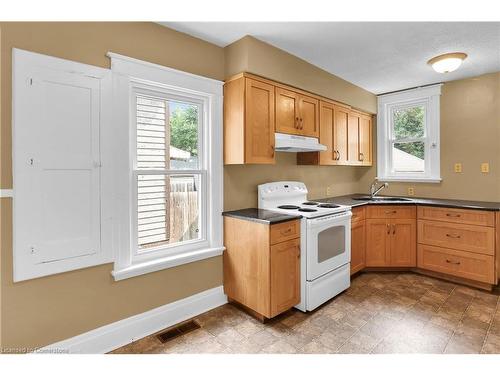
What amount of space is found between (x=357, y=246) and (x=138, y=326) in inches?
99.0

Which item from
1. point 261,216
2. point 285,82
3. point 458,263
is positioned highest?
point 285,82

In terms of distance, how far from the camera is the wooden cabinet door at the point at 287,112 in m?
2.69

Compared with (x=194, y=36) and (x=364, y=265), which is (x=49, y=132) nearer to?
(x=194, y=36)

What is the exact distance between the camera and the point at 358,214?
329 cm

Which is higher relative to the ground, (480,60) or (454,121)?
(480,60)

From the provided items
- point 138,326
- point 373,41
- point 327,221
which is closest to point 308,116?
point 373,41

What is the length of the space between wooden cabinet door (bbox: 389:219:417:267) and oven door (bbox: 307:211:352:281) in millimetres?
886

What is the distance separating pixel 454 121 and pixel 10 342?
4.88 meters

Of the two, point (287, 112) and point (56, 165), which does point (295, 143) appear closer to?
point (287, 112)

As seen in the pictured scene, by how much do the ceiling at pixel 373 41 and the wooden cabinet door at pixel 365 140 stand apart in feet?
2.77

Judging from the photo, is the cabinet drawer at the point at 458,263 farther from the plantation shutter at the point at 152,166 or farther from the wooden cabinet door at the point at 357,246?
the plantation shutter at the point at 152,166

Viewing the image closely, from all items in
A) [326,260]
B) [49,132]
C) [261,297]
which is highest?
[49,132]

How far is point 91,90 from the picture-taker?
6.09 ft

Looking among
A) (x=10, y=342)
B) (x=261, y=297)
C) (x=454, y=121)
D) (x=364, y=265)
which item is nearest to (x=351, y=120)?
(x=454, y=121)
